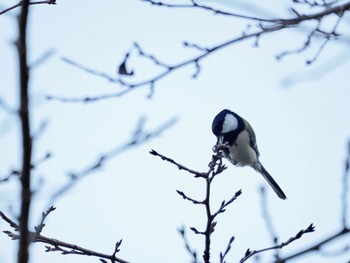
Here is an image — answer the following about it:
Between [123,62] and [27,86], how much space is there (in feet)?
4.39

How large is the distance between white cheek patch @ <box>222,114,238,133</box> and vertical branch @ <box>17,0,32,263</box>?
6.19 meters

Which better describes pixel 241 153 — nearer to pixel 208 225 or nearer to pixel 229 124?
pixel 229 124

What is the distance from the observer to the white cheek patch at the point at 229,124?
289 inches

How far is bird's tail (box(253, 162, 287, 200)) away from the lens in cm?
708

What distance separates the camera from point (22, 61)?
1107mm

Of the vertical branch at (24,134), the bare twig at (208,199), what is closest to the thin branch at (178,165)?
the bare twig at (208,199)

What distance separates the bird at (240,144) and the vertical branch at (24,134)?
19.4 feet

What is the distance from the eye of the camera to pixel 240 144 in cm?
723

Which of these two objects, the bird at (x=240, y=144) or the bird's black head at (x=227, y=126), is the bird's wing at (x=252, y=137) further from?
the bird's black head at (x=227, y=126)

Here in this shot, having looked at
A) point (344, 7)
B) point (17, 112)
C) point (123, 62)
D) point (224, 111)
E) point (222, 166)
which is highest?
point (224, 111)

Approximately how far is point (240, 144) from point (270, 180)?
61 cm

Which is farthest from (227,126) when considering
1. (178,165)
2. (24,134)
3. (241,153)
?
(24,134)

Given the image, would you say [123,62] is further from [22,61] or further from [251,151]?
[251,151]

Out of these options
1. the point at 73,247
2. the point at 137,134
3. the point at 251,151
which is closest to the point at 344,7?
the point at 137,134
